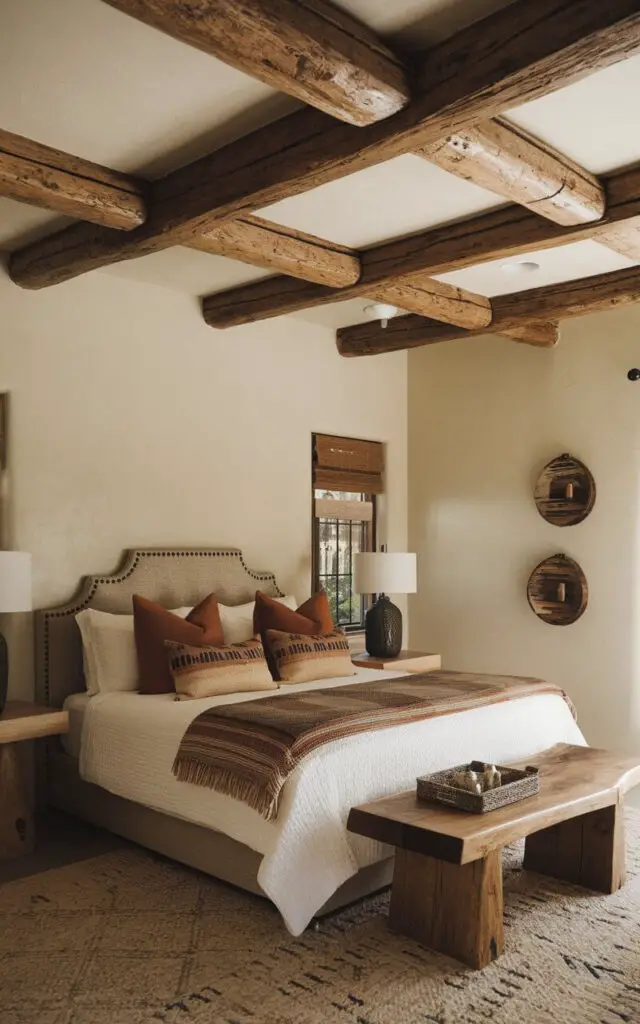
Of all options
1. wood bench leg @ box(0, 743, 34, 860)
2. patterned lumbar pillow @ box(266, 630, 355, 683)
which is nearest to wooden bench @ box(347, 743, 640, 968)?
patterned lumbar pillow @ box(266, 630, 355, 683)

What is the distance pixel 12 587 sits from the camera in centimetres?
366

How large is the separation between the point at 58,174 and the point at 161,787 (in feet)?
7.47

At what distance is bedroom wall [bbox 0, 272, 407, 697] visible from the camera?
4.26m

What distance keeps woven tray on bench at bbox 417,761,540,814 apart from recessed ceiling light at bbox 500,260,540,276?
7.66 feet

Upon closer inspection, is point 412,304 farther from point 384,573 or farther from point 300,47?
point 300,47

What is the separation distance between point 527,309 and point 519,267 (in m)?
0.49

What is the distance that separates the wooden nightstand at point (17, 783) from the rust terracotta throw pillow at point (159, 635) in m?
0.42

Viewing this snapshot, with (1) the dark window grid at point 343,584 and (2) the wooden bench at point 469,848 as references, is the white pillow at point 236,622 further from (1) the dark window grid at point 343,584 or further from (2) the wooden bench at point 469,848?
(2) the wooden bench at point 469,848

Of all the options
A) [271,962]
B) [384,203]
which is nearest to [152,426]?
[384,203]

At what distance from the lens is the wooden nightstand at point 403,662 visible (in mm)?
5051

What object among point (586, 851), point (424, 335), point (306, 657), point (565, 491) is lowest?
point (586, 851)

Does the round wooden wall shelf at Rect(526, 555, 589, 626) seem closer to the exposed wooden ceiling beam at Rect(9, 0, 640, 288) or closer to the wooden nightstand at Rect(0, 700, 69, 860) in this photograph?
the wooden nightstand at Rect(0, 700, 69, 860)

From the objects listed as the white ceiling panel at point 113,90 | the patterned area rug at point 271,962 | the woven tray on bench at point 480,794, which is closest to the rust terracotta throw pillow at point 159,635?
the patterned area rug at point 271,962

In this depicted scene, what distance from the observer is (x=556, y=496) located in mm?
5395
